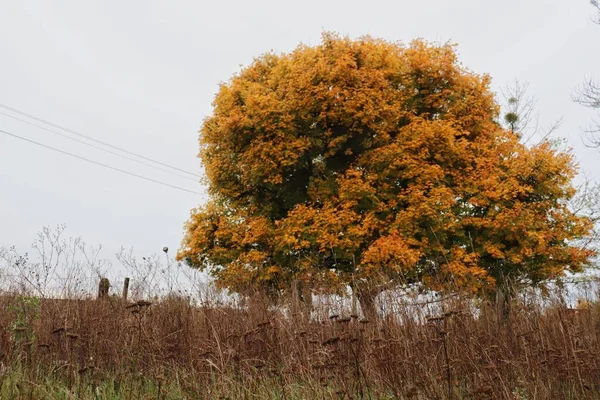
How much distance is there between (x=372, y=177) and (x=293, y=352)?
12.0 m

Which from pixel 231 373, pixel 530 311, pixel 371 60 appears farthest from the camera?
pixel 371 60

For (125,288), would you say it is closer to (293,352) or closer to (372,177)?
(293,352)

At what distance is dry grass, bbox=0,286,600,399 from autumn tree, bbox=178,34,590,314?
892 cm

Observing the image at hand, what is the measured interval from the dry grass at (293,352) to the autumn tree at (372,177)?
8916mm

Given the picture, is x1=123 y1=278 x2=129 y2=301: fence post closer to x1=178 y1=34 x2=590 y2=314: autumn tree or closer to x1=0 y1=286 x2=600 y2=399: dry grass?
x1=0 y1=286 x2=600 y2=399: dry grass

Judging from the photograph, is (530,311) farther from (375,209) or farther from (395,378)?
(375,209)

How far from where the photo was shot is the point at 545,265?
1995 centimetres

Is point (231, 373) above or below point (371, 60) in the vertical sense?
below

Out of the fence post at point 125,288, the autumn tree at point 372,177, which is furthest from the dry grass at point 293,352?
the autumn tree at point 372,177

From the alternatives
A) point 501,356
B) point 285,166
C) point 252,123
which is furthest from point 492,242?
point 501,356

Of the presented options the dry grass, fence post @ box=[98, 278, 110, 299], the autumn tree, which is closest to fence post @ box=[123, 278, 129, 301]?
fence post @ box=[98, 278, 110, 299]

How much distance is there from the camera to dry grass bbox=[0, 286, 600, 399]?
5688 millimetres

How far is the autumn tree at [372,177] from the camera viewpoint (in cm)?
1817

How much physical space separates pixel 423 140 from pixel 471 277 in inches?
201
